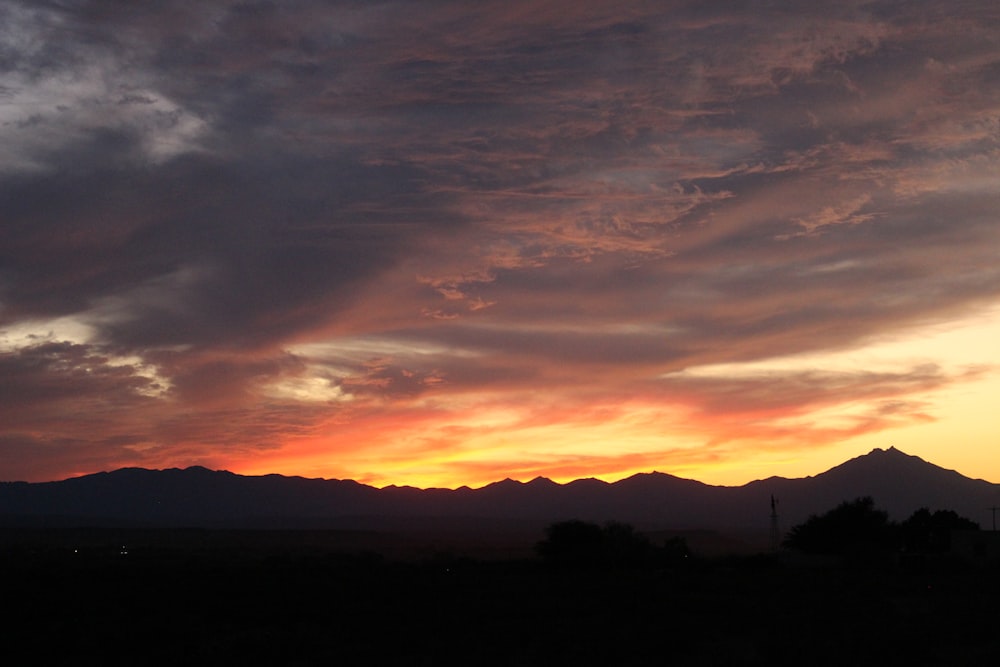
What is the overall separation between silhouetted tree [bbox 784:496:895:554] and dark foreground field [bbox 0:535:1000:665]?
29.8m

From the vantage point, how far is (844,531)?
98.7 meters

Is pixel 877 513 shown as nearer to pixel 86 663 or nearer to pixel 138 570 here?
pixel 138 570

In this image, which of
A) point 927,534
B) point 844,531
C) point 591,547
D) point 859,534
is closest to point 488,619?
point 591,547

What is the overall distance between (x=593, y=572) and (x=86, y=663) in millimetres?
51326

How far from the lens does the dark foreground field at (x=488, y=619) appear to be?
32.4 meters

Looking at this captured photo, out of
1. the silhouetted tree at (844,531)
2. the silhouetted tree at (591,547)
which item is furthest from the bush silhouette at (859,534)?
the silhouetted tree at (591,547)

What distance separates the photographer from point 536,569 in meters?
82.7

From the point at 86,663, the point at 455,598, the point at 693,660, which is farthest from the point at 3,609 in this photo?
the point at 693,660

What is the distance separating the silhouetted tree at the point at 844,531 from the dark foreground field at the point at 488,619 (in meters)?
29.8

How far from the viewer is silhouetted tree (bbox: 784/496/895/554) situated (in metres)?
97.9

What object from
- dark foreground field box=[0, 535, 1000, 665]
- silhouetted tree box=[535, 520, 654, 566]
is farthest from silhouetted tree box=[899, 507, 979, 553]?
dark foreground field box=[0, 535, 1000, 665]

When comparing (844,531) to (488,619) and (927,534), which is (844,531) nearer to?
(927,534)

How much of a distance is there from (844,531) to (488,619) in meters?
65.1

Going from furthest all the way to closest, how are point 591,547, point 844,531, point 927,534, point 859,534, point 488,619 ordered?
point 927,534, point 844,531, point 859,534, point 591,547, point 488,619
